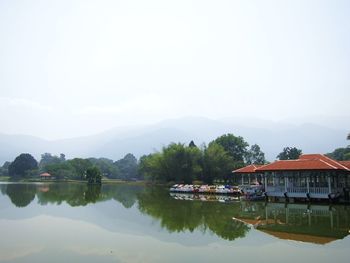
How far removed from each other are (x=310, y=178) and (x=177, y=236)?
18934mm

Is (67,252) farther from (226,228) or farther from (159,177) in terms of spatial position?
(159,177)

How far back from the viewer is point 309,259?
458 inches

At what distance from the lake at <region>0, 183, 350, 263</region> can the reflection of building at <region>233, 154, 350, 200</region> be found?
501 centimetres

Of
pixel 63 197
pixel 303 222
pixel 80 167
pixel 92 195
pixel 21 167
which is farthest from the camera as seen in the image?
pixel 21 167

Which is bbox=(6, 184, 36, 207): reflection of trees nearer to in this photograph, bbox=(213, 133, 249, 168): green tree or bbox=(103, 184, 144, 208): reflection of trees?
bbox=(103, 184, 144, 208): reflection of trees

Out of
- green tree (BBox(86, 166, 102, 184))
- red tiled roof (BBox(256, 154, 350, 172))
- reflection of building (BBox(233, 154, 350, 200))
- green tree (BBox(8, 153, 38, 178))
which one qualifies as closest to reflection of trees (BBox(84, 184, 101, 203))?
reflection of building (BBox(233, 154, 350, 200))

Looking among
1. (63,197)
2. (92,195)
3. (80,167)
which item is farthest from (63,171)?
(63,197)

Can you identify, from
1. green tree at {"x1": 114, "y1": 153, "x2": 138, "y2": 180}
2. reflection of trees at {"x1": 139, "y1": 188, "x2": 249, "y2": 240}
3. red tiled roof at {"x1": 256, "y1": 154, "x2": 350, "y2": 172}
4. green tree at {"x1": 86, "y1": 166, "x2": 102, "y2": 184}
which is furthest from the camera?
green tree at {"x1": 114, "y1": 153, "x2": 138, "y2": 180}

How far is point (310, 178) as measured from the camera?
102ft

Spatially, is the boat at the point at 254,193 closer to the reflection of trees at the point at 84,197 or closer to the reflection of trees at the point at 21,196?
the reflection of trees at the point at 84,197

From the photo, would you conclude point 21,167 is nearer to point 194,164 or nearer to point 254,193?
point 194,164

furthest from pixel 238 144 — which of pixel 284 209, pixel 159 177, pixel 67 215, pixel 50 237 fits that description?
pixel 50 237

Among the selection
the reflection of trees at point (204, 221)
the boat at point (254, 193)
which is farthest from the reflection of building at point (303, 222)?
the boat at point (254, 193)

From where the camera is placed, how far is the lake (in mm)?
12094
